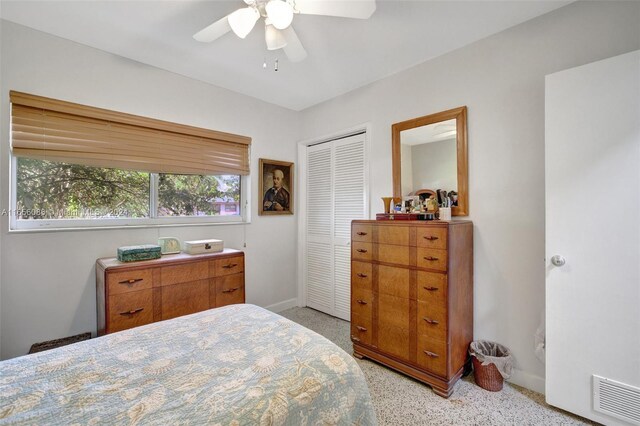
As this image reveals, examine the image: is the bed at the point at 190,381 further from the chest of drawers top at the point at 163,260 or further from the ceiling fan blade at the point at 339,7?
the ceiling fan blade at the point at 339,7

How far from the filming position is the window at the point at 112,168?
203cm

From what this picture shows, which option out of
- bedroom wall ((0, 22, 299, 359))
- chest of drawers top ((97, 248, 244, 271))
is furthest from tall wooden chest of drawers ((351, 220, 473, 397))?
bedroom wall ((0, 22, 299, 359))

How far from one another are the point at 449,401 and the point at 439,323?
50 cm

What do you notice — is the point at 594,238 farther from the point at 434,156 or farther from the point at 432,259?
the point at 434,156

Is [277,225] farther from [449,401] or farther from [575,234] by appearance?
[575,234]

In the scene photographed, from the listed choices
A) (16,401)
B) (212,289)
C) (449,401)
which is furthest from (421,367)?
(16,401)

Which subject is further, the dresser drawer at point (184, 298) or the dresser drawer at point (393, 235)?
the dresser drawer at point (184, 298)

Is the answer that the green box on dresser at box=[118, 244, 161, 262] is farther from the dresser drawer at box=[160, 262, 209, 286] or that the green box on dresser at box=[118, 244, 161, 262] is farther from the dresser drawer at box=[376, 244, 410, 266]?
the dresser drawer at box=[376, 244, 410, 266]

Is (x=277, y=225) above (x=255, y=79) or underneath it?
underneath

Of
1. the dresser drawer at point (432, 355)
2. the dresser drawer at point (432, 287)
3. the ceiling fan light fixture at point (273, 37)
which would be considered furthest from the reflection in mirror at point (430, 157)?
the ceiling fan light fixture at point (273, 37)

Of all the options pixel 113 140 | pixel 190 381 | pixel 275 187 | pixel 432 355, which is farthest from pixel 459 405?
pixel 113 140

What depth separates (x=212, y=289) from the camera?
2.46 m

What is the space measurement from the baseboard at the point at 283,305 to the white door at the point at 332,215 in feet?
0.60

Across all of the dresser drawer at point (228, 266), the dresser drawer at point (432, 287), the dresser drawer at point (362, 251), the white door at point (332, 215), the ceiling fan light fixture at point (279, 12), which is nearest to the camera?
the ceiling fan light fixture at point (279, 12)
